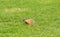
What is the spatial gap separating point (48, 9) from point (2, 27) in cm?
270

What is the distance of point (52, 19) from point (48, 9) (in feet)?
3.76

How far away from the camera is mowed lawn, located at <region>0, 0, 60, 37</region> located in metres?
7.53

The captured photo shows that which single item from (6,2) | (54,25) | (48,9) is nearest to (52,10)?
(48,9)

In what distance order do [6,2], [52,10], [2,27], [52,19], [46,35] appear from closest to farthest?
[46,35]
[2,27]
[52,19]
[52,10]
[6,2]

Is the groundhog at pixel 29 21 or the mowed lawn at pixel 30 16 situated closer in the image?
the mowed lawn at pixel 30 16

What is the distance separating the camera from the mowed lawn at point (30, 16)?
24.7 ft

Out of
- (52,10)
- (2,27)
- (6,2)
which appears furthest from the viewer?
(6,2)

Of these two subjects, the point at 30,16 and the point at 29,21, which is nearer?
the point at 29,21

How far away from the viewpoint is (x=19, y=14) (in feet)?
29.7

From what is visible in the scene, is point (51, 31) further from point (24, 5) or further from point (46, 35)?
point (24, 5)

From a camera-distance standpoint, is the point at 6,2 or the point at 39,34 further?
A: the point at 6,2

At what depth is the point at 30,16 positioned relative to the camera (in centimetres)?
891

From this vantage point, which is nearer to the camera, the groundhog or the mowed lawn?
the mowed lawn

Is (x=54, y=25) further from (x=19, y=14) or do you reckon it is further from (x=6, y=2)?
(x=6, y=2)
